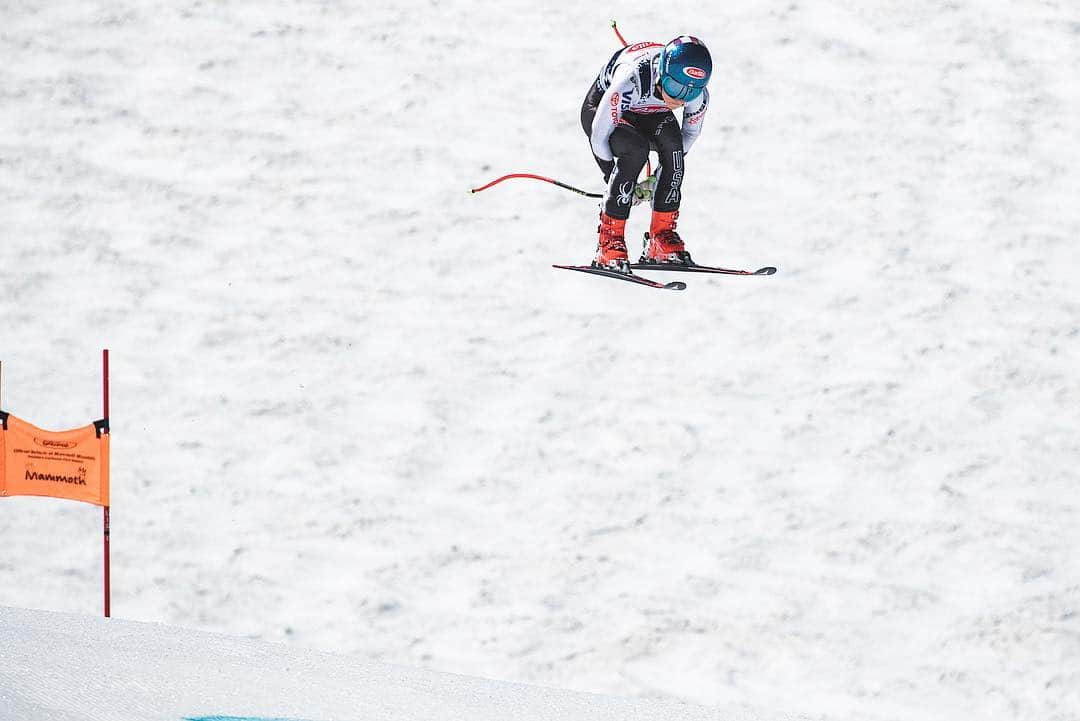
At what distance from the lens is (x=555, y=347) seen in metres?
6.98

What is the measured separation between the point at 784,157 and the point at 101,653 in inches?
190

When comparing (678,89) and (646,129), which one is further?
(646,129)

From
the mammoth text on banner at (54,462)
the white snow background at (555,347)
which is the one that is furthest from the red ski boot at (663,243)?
the mammoth text on banner at (54,462)

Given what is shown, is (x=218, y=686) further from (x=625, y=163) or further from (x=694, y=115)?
(x=694, y=115)

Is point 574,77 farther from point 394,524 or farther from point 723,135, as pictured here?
point 394,524

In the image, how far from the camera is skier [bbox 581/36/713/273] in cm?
588

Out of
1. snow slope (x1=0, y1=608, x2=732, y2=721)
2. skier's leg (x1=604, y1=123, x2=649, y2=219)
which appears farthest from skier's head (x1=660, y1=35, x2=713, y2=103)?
snow slope (x1=0, y1=608, x2=732, y2=721)

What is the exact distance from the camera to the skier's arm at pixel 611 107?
19.9 ft

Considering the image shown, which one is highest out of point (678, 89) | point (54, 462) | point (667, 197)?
point (678, 89)

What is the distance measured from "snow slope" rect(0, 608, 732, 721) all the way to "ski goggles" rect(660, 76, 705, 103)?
260 cm

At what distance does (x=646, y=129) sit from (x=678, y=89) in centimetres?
31

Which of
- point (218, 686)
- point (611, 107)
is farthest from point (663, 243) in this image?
point (218, 686)

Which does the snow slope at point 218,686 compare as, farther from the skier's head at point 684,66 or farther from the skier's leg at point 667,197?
the skier's head at point 684,66

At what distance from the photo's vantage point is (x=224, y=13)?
28.9ft
